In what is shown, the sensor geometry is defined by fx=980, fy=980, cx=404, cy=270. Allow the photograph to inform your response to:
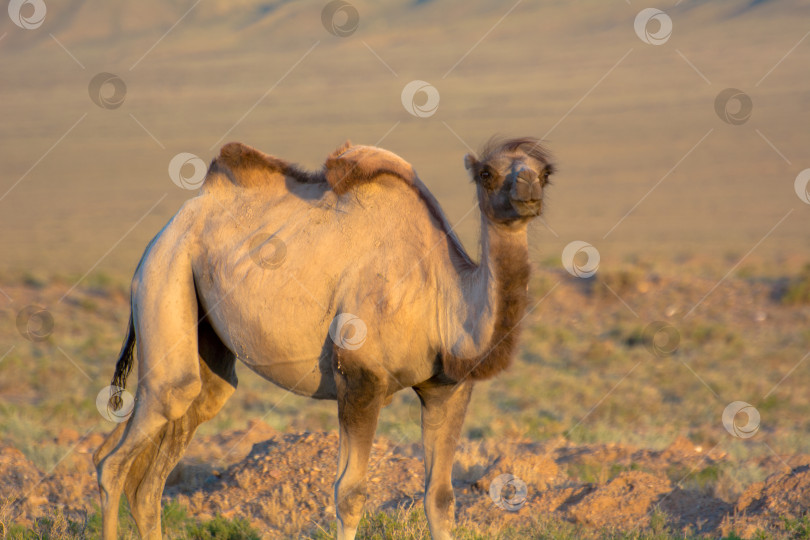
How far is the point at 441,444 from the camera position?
6734mm

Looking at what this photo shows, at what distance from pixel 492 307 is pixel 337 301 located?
3.38 feet

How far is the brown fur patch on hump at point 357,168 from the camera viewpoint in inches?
262

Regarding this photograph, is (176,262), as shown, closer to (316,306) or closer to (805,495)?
(316,306)

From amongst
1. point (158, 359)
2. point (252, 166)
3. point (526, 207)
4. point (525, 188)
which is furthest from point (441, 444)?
point (252, 166)

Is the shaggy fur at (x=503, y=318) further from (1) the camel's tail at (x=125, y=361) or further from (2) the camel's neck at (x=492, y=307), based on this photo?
(1) the camel's tail at (x=125, y=361)

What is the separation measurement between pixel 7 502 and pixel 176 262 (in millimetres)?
2549

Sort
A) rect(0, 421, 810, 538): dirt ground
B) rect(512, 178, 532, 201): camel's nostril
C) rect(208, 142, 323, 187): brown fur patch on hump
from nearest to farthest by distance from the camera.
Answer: rect(512, 178, 532, 201): camel's nostril < rect(208, 142, 323, 187): brown fur patch on hump < rect(0, 421, 810, 538): dirt ground

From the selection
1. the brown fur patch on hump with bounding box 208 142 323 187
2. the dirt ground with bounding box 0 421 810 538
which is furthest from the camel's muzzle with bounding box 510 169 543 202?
Answer: the dirt ground with bounding box 0 421 810 538

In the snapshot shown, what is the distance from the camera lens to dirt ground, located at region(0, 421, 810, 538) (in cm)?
788

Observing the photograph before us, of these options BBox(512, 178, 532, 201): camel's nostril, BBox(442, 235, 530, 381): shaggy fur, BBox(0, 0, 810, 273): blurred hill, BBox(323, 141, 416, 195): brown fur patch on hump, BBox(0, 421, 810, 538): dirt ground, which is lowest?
BBox(0, 421, 810, 538): dirt ground

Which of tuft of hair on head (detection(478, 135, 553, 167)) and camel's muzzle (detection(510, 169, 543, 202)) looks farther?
tuft of hair on head (detection(478, 135, 553, 167))

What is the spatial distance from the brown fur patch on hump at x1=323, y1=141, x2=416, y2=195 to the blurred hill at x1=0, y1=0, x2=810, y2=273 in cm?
3396

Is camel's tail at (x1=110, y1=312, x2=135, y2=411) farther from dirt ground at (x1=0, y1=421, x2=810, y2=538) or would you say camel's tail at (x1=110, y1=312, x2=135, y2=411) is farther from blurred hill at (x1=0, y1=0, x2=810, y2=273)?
blurred hill at (x1=0, y1=0, x2=810, y2=273)

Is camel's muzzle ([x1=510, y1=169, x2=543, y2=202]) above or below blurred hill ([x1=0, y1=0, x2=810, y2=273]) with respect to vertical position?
below
